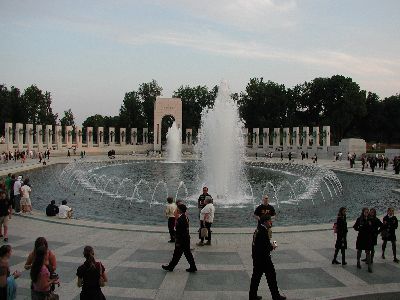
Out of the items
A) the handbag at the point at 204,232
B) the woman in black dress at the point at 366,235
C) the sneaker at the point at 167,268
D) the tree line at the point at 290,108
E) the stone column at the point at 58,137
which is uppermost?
the tree line at the point at 290,108

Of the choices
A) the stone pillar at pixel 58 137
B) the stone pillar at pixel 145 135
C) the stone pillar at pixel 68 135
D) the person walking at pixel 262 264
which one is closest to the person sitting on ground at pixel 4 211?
the person walking at pixel 262 264

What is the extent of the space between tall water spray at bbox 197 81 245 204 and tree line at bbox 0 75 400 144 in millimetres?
72140

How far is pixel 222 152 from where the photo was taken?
26203mm

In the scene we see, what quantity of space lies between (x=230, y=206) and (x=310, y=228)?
616 cm

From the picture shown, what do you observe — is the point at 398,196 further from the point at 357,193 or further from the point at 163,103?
the point at 163,103

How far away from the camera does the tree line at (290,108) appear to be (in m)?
95.7

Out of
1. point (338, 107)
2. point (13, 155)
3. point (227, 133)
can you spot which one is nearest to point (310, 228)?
point (227, 133)

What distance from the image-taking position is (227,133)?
27.0 meters

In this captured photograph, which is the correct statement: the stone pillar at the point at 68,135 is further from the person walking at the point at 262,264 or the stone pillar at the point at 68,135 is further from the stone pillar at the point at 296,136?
the person walking at the point at 262,264

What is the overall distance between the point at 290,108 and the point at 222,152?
83.8 metres

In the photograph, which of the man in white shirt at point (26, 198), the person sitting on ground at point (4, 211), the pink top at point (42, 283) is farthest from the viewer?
the man in white shirt at point (26, 198)

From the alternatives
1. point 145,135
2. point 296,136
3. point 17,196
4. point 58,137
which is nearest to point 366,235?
point 17,196

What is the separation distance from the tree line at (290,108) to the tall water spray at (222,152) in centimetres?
7214

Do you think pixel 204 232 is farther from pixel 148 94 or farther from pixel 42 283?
pixel 148 94
